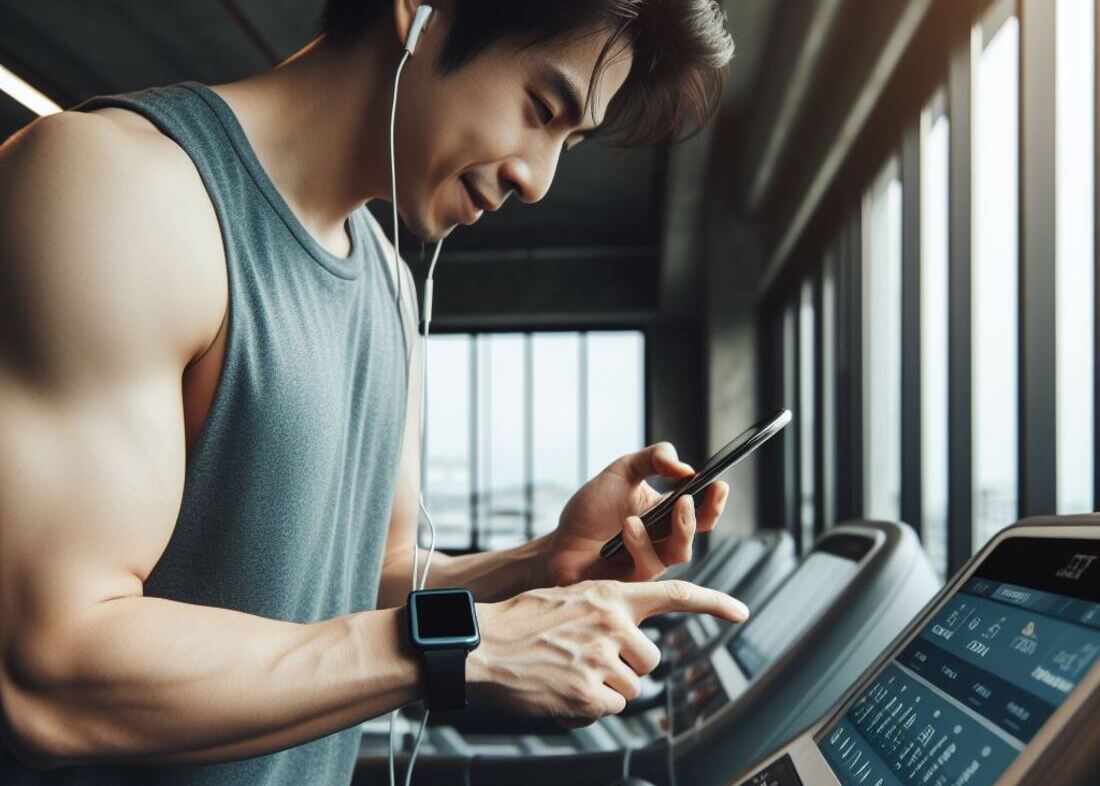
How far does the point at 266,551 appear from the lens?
35.9 inches

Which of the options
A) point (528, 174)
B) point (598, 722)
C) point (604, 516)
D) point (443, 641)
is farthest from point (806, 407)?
point (443, 641)

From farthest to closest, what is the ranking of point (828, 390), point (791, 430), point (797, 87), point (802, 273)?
1. point (791, 430)
2. point (802, 273)
3. point (828, 390)
4. point (797, 87)

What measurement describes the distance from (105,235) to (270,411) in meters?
0.23

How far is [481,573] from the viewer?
121 centimetres

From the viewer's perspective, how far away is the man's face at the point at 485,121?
3.24ft

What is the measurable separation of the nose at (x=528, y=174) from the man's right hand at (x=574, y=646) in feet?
1.42

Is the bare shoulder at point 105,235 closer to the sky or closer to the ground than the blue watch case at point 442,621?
closer to the sky

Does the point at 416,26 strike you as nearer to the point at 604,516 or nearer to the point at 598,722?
the point at 604,516

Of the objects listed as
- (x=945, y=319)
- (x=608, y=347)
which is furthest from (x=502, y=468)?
(x=945, y=319)

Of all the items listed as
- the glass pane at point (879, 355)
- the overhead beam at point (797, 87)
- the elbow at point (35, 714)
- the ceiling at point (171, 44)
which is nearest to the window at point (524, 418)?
the ceiling at point (171, 44)

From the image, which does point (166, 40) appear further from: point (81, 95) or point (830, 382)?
point (830, 382)

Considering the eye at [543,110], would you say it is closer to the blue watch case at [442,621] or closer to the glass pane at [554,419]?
the blue watch case at [442,621]

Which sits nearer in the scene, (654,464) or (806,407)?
(654,464)

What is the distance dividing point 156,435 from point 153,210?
6.7 inches
